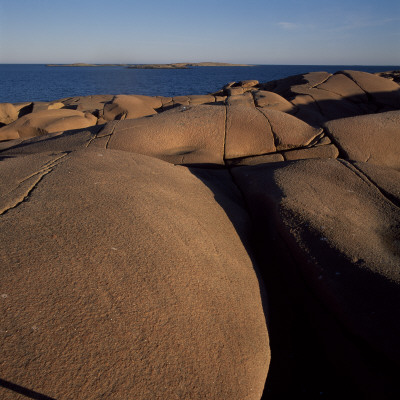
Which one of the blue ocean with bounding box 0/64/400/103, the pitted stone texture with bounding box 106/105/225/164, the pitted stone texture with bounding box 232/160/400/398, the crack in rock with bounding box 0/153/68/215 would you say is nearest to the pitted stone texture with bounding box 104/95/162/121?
the pitted stone texture with bounding box 106/105/225/164

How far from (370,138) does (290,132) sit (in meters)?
1.07

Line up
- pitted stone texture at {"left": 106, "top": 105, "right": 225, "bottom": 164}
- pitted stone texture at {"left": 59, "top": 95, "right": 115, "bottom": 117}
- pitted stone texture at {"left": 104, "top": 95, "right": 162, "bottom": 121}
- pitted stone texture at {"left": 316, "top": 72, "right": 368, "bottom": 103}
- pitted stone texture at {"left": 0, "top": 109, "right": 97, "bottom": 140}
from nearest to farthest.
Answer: pitted stone texture at {"left": 106, "top": 105, "right": 225, "bottom": 164}
pitted stone texture at {"left": 0, "top": 109, "right": 97, "bottom": 140}
pitted stone texture at {"left": 104, "top": 95, "right": 162, "bottom": 121}
pitted stone texture at {"left": 316, "top": 72, "right": 368, "bottom": 103}
pitted stone texture at {"left": 59, "top": 95, "right": 115, "bottom": 117}

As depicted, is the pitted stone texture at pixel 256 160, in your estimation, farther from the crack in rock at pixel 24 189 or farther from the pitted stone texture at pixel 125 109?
the pitted stone texture at pixel 125 109

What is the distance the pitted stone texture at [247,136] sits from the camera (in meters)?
4.69

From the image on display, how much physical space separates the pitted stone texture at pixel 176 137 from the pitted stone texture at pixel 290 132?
0.78 metres

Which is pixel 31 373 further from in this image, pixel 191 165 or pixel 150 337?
pixel 191 165

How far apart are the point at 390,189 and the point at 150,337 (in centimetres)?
282

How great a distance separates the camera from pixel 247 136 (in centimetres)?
477

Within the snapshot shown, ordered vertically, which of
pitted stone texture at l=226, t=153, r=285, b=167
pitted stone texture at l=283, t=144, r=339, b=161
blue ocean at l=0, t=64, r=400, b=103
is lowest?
blue ocean at l=0, t=64, r=400, b=103

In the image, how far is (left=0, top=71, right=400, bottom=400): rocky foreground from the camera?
1553 mm

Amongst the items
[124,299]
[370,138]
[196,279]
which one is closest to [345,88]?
[370,138]

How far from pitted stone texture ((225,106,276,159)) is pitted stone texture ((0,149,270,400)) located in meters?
2.11

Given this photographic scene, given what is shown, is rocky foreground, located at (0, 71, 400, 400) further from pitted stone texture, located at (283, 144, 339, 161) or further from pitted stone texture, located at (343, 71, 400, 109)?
pitted stone texture, located at (343, 71, 400, 109)

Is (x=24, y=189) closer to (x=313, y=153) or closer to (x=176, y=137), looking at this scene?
(x=176, y=137)
